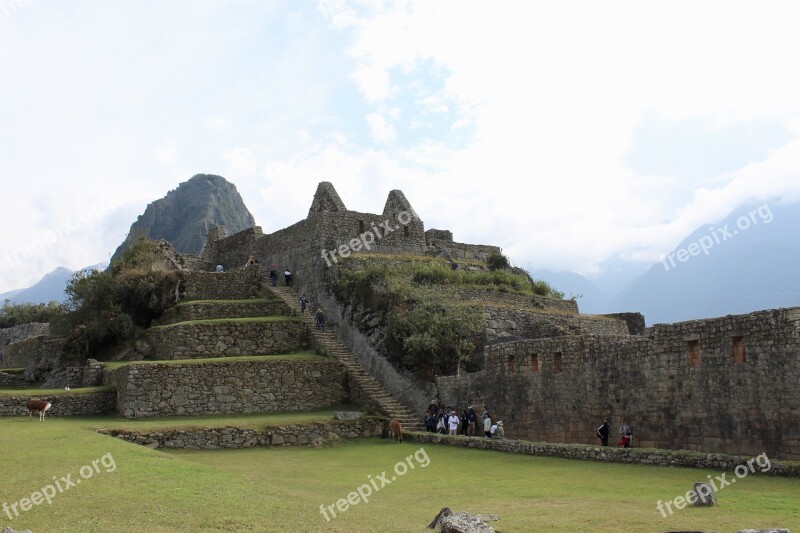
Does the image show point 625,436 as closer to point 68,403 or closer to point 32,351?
point 68,403

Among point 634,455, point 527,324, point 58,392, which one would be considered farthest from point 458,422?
point 58,392

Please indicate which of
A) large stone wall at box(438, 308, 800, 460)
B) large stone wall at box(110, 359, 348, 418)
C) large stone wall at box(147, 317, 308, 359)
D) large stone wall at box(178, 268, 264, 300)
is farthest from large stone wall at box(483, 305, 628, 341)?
large stone wall at box(178, 268, 264, 300)

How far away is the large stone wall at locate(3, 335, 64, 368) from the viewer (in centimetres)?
3559

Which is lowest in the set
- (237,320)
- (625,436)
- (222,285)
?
(625,436)

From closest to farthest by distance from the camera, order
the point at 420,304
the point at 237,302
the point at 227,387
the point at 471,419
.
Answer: the point at 471,419 → the point at 227,387 → the point at 420,304 → the point at 237,302

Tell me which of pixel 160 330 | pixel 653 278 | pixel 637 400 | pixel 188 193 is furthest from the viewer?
pixel 653 278

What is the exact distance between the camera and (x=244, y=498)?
11.9 meters

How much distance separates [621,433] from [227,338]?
17.2m

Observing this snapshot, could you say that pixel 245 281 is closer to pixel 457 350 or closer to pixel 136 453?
pixel 457 350

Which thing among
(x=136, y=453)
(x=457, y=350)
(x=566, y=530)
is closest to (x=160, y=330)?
(x=457, y=350)

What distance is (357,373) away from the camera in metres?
29.8

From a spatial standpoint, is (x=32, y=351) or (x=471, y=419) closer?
(x=471, y=419)

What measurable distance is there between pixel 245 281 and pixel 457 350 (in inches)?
549

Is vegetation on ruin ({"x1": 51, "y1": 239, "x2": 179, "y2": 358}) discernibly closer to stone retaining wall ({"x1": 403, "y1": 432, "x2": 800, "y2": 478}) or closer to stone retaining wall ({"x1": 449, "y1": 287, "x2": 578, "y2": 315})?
stone retaining wall ({"x1": 449, "y1": 287, "x2": 578, "y2": 315})
